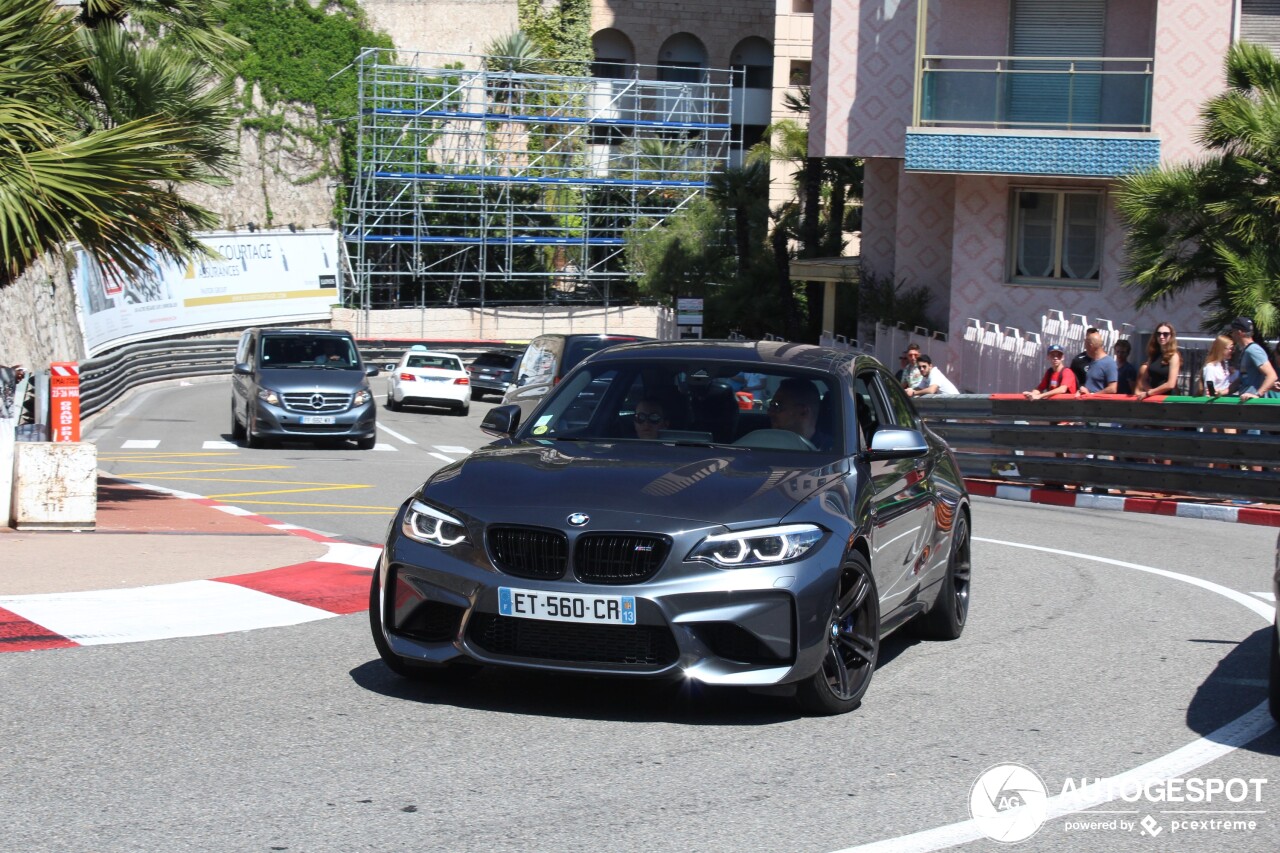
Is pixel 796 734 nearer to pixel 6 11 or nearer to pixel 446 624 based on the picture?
pixel 446 624

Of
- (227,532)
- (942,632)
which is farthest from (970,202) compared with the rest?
(942,632)

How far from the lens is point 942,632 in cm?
864

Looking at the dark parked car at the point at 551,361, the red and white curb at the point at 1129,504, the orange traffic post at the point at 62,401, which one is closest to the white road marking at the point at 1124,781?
the orange traffic post at the point at 62,401

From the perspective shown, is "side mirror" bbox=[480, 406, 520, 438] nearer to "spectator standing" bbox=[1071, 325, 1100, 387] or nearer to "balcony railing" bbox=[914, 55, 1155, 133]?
"spectator standing" bbox=[1071, 325, 1100, 387]

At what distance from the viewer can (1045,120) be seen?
26.9 meters

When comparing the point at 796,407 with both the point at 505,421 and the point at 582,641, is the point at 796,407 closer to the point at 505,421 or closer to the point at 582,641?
the point at 505,421

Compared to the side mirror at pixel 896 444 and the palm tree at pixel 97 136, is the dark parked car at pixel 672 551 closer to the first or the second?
the side mirror at pixel 896 444

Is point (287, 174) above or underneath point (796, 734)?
above

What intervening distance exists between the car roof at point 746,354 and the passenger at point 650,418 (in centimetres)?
32

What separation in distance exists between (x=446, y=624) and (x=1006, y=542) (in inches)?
315

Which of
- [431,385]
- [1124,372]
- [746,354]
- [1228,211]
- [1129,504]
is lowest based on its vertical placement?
[431,385]

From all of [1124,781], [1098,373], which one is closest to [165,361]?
[1098,373]

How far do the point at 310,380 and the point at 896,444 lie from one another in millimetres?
16944

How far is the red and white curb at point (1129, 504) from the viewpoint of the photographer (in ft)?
53.7
